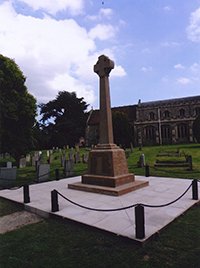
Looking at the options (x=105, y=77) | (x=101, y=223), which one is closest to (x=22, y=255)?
(x=101, y=223)

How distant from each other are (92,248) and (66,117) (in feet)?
166

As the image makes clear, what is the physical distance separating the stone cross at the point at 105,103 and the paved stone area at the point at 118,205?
2513 mm

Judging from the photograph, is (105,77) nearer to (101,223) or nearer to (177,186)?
(177,186)

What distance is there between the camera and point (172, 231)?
5.10m

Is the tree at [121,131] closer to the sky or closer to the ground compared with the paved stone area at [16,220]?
closer to the sky

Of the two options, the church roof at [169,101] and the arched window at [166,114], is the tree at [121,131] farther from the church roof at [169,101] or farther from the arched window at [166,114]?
the church roof at [169,101]

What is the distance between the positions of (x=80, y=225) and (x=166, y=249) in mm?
2076

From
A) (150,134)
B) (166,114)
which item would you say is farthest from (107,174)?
(166,114)

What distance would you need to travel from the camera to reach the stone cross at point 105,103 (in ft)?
32.2

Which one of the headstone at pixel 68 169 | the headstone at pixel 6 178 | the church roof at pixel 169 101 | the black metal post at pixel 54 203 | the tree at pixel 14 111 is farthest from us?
the church roof at pixel 169 101

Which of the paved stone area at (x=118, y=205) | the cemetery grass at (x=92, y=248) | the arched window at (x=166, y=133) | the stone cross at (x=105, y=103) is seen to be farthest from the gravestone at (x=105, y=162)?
the arched window at (x=166, y=133)

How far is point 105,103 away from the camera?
32.3 feet

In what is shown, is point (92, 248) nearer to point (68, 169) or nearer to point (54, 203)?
point (54, 203)

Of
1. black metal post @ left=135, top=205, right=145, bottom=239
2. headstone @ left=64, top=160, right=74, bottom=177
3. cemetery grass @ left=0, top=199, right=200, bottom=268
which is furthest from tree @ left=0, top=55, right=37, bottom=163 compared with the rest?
black metal post @ left=135, top=205, right=145, bottom=239
